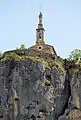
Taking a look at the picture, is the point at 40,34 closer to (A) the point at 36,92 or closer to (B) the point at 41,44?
(B) the point at 41,44

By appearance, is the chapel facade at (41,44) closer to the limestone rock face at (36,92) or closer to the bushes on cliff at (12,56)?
the bushes on cliff at (12,56)

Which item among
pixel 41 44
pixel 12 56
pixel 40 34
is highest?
pixel 40 34

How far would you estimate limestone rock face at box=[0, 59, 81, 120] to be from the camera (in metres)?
47.0

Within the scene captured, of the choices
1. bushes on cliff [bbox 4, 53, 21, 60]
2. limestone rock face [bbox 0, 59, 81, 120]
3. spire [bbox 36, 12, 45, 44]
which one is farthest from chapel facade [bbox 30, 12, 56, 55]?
limestone rock face [bbox 0, 59, 81, 120]

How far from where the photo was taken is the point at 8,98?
159 feet

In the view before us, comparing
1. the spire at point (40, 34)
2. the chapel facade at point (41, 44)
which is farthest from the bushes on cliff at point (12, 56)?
the spire at point (40, 34)

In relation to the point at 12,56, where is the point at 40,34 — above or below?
above

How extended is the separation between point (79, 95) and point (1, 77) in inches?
407

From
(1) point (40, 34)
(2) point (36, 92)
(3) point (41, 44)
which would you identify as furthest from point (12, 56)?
(1) point (40, 34)

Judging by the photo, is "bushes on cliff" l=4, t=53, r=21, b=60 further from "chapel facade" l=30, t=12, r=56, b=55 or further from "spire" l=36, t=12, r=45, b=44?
"spire" l=36, t=12, r=45, b=44

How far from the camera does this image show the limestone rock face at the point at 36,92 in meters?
47.0

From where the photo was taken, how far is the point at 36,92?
4756cm

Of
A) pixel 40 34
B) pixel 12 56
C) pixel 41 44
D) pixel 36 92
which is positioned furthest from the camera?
pixel 40 34

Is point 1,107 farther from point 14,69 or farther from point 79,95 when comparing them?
point 79,95
